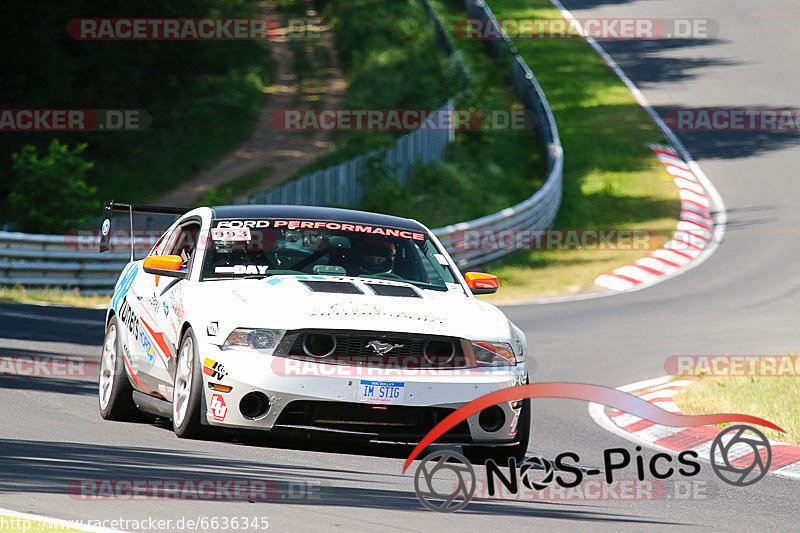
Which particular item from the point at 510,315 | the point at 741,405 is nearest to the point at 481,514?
the point at 741,405

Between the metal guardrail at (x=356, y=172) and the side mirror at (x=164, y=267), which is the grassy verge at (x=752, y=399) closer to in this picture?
the side mirror at (x=164, y=267)

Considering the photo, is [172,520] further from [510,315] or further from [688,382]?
[510,315]

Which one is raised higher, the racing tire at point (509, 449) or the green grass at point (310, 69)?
the green grass at point (310, 69)

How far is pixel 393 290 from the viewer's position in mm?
7930

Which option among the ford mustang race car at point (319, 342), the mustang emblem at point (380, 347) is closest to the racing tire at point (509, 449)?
the ford mustang race car at point (319, 342)

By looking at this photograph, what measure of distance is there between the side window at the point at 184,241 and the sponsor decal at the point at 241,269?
0.73 meters

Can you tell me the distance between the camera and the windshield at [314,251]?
833cm

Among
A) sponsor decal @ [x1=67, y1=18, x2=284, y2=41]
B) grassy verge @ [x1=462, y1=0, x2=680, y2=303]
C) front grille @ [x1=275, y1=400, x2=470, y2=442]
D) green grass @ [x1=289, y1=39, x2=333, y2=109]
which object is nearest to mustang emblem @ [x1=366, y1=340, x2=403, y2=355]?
front grille @ [x1=275, y1=400, x2=470, y2=442]

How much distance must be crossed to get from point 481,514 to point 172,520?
5.23ft

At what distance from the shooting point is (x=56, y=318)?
1491 centimetres

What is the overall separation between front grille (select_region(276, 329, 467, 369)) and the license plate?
5.0 inches

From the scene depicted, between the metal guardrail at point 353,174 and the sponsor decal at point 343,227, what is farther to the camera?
the metal guardrail at point 353,174

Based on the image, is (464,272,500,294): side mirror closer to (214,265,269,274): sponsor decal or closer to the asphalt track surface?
the asphalt track surface

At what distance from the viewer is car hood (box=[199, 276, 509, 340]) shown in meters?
Answer: 7.30
